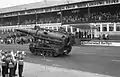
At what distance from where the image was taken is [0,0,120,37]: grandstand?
43219 mm

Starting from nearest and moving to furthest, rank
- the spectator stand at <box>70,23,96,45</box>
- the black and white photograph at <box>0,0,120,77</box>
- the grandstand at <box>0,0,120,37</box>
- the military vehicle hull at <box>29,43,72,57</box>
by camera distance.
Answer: the black and white photograph at <box>0,0,120,77</box>, the military vehicle hull at <box>29,43,72,57</box>, the spectator stand at <box>70,23,96,45</box>, the grandstand at <box>0,0,120,37</box>

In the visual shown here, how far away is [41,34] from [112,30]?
21953 mm

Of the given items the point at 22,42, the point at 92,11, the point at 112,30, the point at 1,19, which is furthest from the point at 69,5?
the point at 1,19

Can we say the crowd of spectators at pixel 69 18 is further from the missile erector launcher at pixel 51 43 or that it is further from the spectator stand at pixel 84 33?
the missile erector launcher at pixel 51 43

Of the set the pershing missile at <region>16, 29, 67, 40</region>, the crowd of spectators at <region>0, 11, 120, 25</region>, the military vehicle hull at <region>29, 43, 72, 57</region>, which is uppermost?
the crowd of spectators at <region>0, 11, 120, 25</region>

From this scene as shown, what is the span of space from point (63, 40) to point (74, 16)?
99.2ft

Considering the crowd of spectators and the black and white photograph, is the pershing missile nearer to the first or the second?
the black and white photograph

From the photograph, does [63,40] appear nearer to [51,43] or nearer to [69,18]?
[51,43]

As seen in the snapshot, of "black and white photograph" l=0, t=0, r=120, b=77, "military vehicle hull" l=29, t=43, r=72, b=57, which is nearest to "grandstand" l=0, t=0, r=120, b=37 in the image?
"black and white photograph" l=0, t=0, r=120, b=77

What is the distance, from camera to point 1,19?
244 ft

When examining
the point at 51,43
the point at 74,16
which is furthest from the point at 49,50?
the point at 74,16

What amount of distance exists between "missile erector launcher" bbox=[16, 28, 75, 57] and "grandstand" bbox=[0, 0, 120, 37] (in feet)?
55.7

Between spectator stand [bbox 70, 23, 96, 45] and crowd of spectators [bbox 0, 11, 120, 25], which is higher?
crowd of spectators [bbox 0, 11, 120, 25]

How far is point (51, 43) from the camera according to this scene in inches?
936
